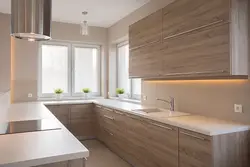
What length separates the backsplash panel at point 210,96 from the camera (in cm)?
219

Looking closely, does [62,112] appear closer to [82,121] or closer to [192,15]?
[82,121]

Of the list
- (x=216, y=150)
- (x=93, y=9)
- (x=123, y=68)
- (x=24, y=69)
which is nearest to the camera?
(x=216, y=150)

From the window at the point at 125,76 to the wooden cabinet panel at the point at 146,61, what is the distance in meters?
1.09

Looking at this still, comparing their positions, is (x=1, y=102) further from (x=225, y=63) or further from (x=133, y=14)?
(x=225, y=63)

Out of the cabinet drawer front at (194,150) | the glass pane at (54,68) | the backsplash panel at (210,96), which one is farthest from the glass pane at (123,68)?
the cabinet drawer front at (194,150)

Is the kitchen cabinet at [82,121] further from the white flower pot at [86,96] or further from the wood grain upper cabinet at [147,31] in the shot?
the wood grain upper cabinet at [147,31]

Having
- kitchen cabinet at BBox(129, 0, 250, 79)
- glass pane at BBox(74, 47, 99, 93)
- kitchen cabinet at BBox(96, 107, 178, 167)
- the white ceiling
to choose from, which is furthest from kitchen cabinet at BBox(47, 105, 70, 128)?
kitchen cabinet at BBox(129, 0, 250, 79)

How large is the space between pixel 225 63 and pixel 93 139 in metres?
3.63

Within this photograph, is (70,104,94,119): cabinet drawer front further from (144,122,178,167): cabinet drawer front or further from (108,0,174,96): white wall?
(144,122,178,167): cabinet drawer front

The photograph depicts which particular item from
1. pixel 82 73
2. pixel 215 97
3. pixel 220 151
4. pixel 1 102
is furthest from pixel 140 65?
pixel 1 102

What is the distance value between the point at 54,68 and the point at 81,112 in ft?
4.68

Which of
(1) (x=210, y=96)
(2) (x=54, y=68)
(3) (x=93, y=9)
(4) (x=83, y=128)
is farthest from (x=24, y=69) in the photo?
(1) (x=210, y=96)

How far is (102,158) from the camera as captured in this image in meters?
3.67

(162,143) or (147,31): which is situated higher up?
(147,31)
